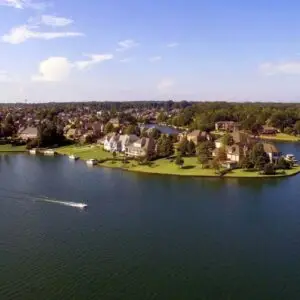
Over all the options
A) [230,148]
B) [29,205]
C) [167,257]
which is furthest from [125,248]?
[230,148]

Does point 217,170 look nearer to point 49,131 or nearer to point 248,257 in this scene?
point 248,257

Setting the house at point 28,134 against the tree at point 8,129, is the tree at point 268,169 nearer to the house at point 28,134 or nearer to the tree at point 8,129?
the house at point 28,134

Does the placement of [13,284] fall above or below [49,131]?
below

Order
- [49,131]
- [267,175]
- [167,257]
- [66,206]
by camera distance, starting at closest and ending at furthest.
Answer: [167,257] → [66,206] → [267,175] → [49,131]

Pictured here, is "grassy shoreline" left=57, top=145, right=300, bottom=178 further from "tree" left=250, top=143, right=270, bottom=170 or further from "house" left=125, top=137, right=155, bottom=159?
"house" left=125, top=137, right=155, bottom=159

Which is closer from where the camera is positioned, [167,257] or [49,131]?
[167,257]

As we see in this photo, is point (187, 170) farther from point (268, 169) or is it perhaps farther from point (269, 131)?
point (269, 131)

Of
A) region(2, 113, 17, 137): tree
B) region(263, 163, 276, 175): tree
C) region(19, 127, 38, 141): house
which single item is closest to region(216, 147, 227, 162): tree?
region(263, 163, 276, 175): tree
